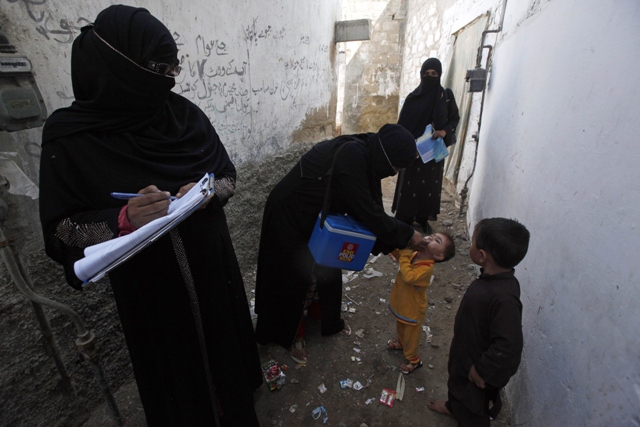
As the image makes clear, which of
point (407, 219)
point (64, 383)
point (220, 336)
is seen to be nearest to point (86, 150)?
point (220, 336)

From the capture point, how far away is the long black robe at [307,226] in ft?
6.23

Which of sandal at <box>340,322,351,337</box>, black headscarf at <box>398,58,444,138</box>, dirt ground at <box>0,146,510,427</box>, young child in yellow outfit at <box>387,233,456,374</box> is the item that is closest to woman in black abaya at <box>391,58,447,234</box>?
black headscarf at <box>398,58,444,138</box>

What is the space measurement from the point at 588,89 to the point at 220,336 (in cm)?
199

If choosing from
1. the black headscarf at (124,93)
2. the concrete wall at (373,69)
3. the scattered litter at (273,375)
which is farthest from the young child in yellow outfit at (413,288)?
the concrete wall at (373,69)

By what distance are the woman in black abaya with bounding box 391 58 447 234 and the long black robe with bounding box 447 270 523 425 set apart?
2562 mm

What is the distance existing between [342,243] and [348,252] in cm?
8

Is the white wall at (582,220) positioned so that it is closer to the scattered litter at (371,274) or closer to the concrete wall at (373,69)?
the scattered litter at (371,274)

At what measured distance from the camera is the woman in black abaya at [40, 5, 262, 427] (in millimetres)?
1128

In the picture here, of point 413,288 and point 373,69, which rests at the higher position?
point 373,69

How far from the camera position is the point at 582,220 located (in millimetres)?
1328

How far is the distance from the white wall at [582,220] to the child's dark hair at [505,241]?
0.58 feet

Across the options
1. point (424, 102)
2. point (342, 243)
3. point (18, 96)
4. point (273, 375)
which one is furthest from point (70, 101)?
point (424, 102)

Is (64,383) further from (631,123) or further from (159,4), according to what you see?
(631,123)

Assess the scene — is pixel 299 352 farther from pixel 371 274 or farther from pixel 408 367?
pixel 371 274
